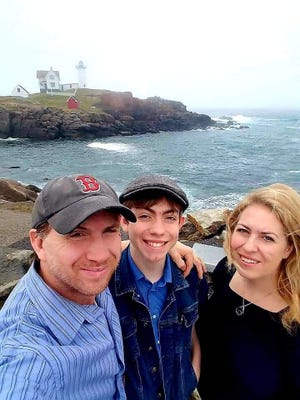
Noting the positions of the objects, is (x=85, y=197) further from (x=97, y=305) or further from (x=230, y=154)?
(x=230, y=154)

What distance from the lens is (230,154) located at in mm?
43406

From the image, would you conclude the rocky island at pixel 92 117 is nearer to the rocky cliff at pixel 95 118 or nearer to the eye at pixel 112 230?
the rocky cliff at pixel 95 118

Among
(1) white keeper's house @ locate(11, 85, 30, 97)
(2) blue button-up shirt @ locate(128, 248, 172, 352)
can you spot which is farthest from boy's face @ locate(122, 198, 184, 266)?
(1) white keeper's house @ locate(11, 85, 30, 97)

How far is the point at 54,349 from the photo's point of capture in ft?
4.83

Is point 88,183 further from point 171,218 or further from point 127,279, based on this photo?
point 127,279

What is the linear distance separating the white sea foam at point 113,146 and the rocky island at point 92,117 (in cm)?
636

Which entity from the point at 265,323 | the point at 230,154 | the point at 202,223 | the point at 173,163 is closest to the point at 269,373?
the point at 265,323

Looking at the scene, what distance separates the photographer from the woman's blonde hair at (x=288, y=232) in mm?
2352

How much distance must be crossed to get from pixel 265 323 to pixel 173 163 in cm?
3521

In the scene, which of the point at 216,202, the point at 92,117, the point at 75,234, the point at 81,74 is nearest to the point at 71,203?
the point at 75,234

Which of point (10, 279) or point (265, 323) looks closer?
point (265, 323)

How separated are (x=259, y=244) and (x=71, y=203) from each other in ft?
4.65

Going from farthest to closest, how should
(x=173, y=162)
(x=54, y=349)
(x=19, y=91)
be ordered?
1. (x=19, y=91)
2. (x=173, y=162)
3. (x=54, y=349)

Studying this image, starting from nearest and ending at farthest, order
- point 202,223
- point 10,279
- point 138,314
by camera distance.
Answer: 1. point 138,314
2. point 10,279
3. point 202,223
